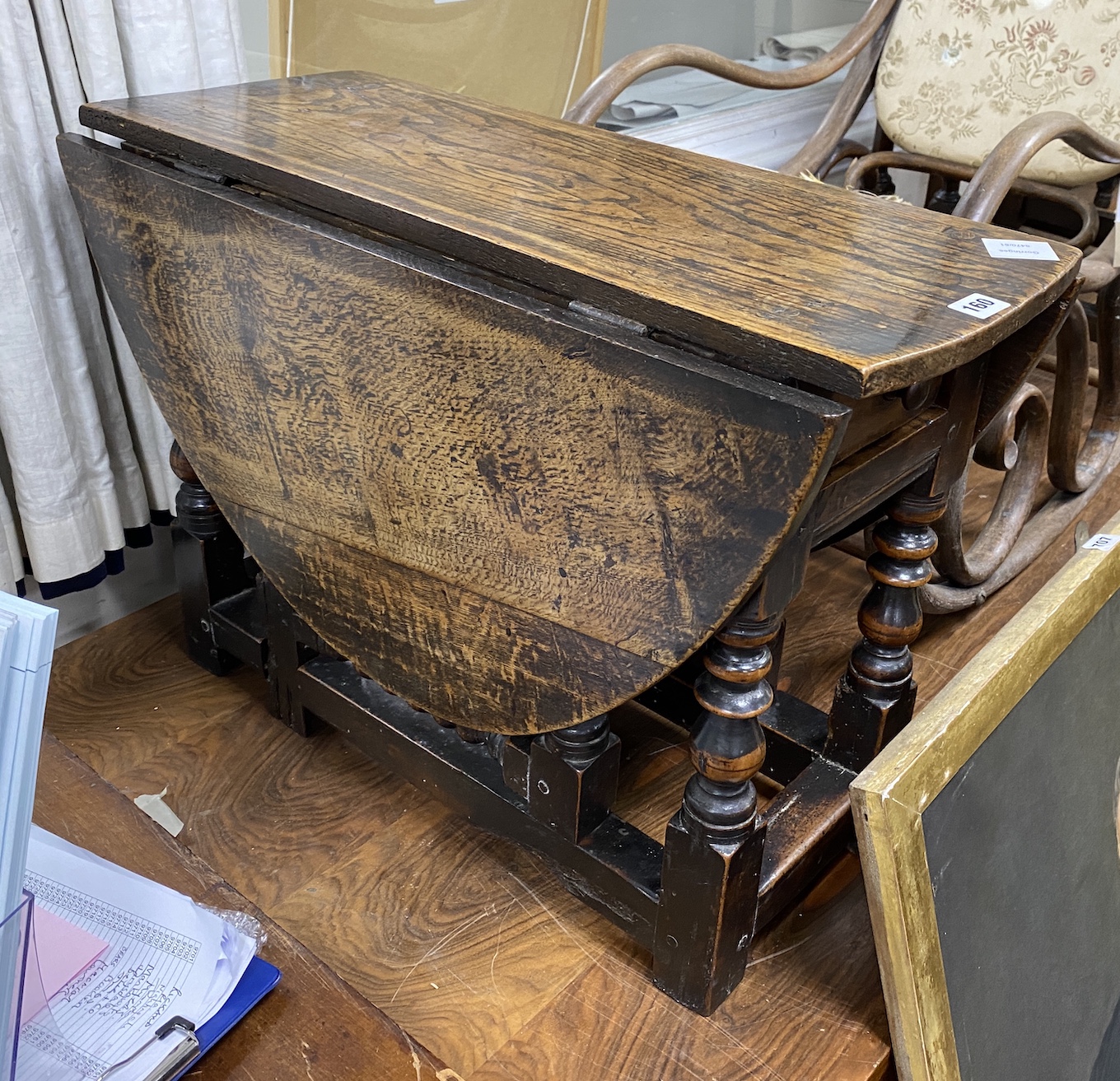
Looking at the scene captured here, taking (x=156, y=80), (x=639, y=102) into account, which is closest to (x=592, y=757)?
(x=156, y=80)

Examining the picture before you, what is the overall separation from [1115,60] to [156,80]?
1.50 metres

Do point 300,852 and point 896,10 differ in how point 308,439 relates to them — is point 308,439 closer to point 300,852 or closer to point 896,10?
point 300,852

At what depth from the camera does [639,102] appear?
2.20 metres

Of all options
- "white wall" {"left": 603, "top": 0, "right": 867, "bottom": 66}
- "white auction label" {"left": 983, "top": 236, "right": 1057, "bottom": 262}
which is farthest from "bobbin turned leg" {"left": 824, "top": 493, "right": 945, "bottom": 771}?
"white wall" {"left": 603, "top": 0, "right": 867, "bottom": 66}

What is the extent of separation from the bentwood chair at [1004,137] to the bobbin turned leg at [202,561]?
713 mm

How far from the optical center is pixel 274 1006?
83 cm

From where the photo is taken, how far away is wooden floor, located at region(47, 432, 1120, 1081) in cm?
104

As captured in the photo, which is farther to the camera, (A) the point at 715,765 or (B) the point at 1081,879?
(B) the point at 1081,879

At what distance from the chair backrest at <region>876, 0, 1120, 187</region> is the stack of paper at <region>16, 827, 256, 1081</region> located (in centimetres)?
176

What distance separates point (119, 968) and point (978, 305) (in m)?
0.77

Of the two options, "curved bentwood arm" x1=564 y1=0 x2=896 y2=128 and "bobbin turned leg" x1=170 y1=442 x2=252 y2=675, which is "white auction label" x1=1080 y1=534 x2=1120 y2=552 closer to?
"curved bentwood arm" x1=564 y1=0 x2=896 y2=128

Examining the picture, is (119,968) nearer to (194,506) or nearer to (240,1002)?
(240,1002)

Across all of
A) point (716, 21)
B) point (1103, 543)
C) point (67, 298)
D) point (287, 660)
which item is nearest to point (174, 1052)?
point (287, 660)

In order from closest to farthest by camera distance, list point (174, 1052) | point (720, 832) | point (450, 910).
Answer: point (174, 1052), point (720, 832), point (450, 910)
